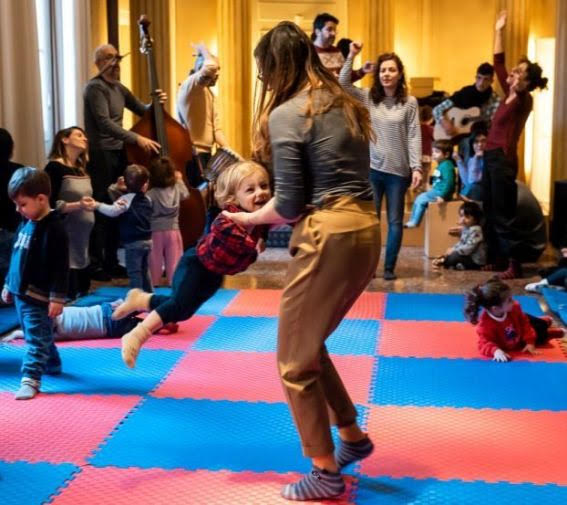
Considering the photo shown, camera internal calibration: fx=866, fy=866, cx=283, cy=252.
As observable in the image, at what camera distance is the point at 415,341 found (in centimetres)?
444

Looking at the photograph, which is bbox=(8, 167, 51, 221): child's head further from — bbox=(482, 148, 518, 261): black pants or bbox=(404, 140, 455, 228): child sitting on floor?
bbox=(404, 140, 455, 228): child sitting on floor

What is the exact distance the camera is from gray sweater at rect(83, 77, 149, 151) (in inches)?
229

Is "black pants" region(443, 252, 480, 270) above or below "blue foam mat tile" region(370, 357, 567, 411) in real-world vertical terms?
below

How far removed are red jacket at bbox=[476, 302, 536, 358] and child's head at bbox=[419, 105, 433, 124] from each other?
5.09m

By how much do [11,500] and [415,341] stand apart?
7.96 ft

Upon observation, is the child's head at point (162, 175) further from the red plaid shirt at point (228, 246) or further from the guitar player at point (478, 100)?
the guitar player at point (478, 100)

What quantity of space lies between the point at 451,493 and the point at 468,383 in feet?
3.85

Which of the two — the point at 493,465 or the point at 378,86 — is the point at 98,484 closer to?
the point at 493,465

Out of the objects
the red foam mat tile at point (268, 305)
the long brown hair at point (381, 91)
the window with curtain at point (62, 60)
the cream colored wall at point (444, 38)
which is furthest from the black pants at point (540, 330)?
the cream colored wall at point (444, 38)

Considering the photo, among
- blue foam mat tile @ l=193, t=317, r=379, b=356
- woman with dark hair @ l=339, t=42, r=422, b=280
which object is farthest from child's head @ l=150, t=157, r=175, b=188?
woman with dark hair @ l=339, t=42, r=422, b=280

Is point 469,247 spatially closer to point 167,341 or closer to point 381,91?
point 381,91

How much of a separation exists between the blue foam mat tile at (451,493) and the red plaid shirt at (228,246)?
819 mm

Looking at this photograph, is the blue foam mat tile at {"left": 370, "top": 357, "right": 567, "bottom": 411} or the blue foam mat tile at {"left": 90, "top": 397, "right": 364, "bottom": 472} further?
the blue foam mat tile at {"left": 370, "top": 357, "right": 567, "bottom": 411}

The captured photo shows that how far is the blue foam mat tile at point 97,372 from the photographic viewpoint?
3.64m
